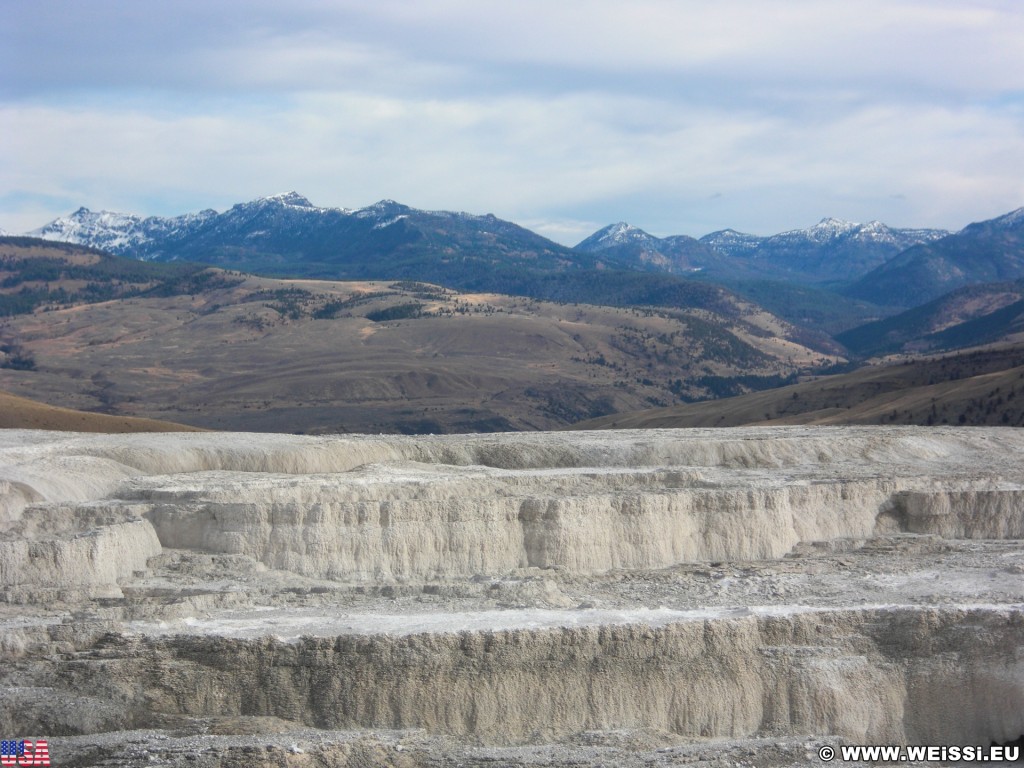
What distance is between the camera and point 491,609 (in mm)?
28688

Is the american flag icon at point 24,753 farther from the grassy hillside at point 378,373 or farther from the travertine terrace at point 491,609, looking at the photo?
the grassy hillside at point 378,373

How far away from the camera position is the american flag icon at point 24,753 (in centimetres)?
2244

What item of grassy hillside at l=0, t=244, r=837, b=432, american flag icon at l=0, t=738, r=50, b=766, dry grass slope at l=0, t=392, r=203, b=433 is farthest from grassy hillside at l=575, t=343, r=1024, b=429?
american flag icon at l=0, t=738, r=50, b=766

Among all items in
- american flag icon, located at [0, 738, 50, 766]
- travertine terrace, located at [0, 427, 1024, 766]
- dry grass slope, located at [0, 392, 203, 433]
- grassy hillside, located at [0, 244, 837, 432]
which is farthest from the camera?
grassy hillside, located at [0, 244, 837, 432]

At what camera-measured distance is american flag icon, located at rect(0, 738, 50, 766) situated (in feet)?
73.6

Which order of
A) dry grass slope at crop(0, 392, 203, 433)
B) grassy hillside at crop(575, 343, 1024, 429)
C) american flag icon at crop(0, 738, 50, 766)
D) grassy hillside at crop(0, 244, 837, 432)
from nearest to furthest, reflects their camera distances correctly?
american flag icon at crop(0, 738, 50, 766) → dry grass slope at crop(0, 392, 203, 433) → grassy hillside at crop(575, 343, 1024, 429) → grassy hillside at crop(0, 244, 837, 432)

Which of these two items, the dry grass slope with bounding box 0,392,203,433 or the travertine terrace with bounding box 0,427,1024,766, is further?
the dry grass slope with bounding box 0,392,203,433

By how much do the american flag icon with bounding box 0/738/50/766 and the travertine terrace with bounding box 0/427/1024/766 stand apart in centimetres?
38

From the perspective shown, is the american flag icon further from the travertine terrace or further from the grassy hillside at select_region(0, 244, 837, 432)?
the grassy hillside at select_region(0, 244, 837, 432)

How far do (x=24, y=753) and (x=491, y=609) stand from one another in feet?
34.7

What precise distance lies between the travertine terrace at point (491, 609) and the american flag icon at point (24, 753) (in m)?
0.38

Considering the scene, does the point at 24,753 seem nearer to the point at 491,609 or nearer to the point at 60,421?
the point at 491,609

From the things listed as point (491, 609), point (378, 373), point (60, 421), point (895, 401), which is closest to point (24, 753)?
point (491, 609)

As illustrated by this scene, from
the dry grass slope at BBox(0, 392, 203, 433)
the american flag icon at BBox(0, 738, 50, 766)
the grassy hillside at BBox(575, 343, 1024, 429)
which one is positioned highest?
the dry grass slope at BBox(0, 392, 203, 433)
